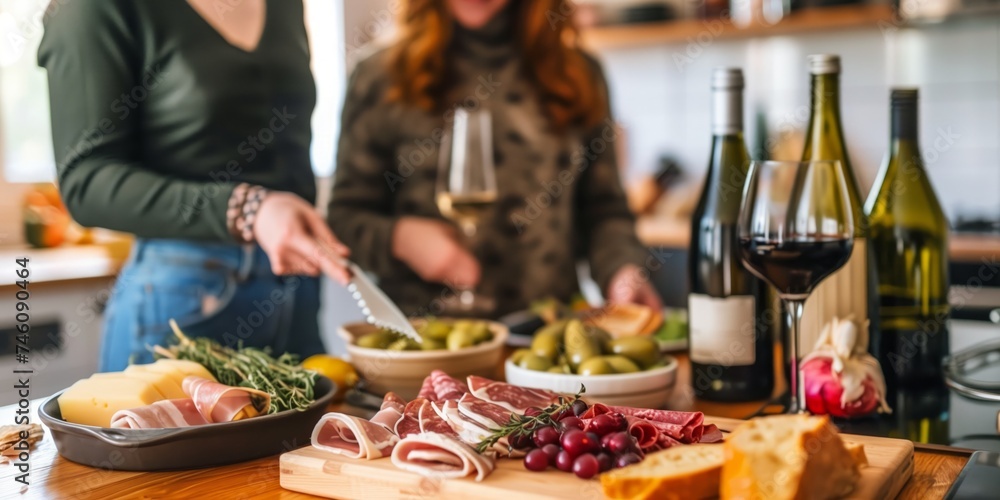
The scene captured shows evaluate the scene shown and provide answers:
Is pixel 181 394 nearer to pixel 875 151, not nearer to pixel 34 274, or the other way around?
pixel 34 274

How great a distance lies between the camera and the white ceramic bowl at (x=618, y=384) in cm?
96

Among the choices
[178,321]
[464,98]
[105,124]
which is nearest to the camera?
[105,124]

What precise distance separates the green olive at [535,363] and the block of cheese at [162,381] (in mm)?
358

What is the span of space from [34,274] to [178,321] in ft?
4.47

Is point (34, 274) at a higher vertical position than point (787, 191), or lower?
lower

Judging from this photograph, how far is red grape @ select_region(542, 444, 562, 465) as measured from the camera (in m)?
0.75

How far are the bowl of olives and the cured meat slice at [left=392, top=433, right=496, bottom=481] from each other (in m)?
0.23

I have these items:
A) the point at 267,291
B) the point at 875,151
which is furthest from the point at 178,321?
the point at 875,151

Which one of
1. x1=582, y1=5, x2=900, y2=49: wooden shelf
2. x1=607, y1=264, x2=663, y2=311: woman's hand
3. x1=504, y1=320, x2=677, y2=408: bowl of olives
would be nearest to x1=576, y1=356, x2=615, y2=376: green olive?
x1=504, y1=320, x2=677, y2=408: bowl of olives

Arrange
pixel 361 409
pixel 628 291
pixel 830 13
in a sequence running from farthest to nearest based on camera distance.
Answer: pixel 830 13, pixel 628 291, pixel 361 409

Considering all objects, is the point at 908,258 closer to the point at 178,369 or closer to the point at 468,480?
the point at 468,480

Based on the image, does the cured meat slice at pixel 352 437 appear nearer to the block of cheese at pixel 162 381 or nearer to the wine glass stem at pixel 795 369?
the block of cheese at pixel 162 381

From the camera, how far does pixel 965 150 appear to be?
3049 millimetres

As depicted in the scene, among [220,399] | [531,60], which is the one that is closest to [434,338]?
[220,399]
